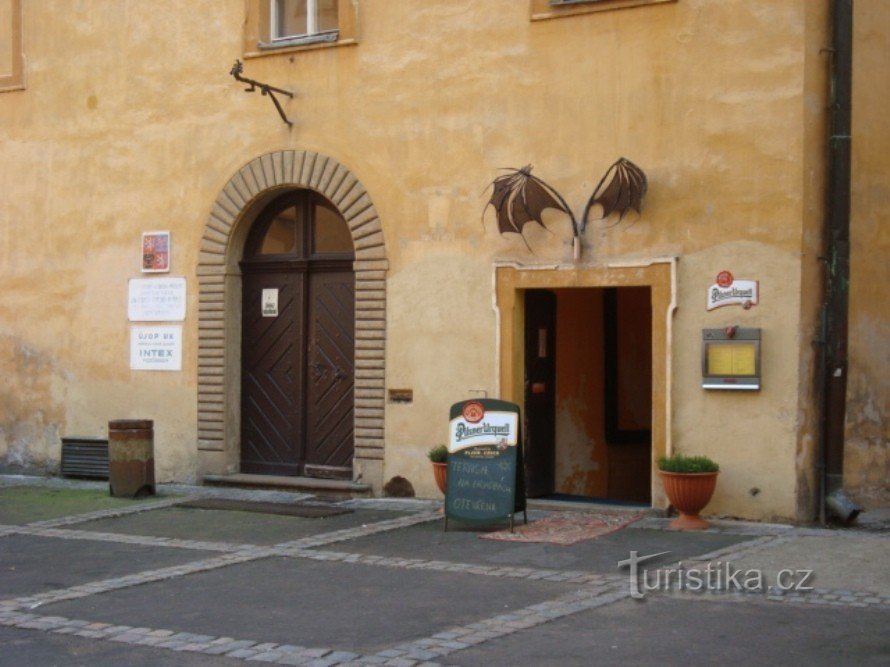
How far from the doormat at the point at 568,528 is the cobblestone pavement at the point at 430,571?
31 centimetres

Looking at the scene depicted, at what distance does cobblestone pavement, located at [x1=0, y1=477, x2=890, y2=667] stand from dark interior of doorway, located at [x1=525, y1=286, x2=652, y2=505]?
1.80 meters

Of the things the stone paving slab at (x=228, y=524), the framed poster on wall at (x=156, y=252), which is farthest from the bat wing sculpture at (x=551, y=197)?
the framed poster on wall at (x=156, y=252)

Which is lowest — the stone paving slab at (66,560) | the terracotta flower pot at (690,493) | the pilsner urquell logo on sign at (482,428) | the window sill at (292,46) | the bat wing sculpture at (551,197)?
the stone paving slab at (66,560)

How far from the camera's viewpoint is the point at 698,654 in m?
7.15

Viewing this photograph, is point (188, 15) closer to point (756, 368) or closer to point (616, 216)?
point (616, 216)

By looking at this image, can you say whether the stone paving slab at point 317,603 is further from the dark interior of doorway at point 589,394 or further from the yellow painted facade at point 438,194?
the dark interior of doorway at point 589,394

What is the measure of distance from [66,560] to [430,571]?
9.47ft

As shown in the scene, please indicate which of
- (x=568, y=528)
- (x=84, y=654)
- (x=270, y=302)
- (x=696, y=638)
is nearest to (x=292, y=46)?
(x=270, y=302)

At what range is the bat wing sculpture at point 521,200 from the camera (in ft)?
42.3

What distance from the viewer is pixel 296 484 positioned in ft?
47.3

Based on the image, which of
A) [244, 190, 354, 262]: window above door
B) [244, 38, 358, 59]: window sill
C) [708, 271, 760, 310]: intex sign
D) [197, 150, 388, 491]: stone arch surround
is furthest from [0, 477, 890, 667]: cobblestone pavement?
[244, 38, 358, 59]: window sill

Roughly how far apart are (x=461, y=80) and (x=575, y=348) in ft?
10.3

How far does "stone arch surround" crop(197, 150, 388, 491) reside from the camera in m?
13.9
